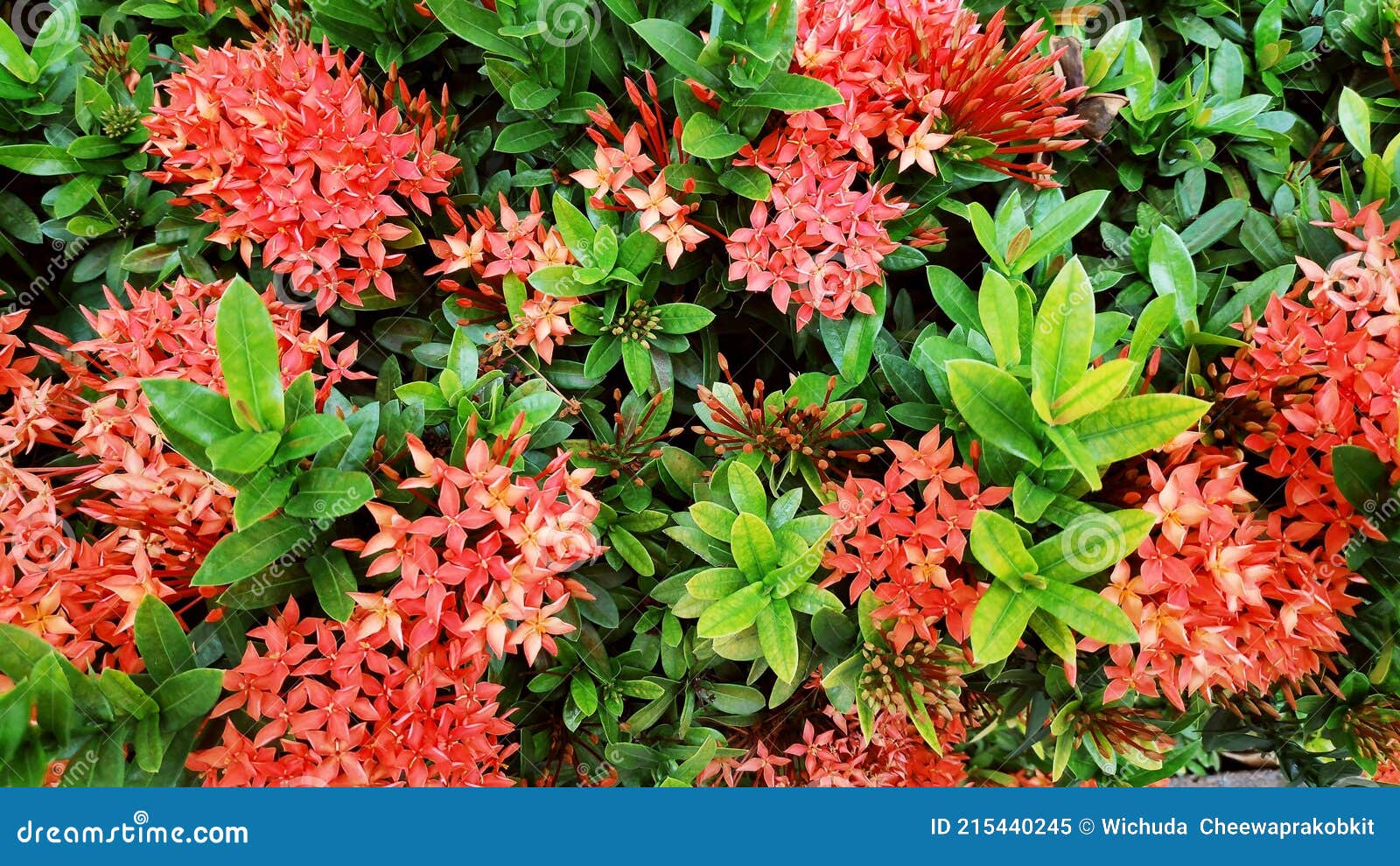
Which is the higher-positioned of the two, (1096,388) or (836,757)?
(1096,388)

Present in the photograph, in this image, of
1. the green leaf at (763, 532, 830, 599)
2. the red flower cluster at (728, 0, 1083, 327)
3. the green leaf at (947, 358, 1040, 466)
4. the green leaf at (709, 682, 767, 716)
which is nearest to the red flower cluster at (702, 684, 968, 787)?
the green leaf at (709, 682, 767, 716)

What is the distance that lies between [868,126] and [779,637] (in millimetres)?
979

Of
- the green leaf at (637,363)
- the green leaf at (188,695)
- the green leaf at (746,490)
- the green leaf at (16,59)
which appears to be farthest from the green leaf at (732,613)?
the green leaf at (16,59)

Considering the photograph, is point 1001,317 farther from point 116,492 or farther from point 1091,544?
point 116,492

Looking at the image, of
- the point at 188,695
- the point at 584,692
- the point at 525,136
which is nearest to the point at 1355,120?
the point at 525,136

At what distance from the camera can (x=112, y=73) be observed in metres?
1.85

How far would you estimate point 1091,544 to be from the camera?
4.37ft

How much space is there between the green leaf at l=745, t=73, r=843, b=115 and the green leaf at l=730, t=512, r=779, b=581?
0.73 m

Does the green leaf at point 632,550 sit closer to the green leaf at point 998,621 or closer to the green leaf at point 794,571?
the green leaf at point 794,571

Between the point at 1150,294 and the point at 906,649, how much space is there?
2.92 ft

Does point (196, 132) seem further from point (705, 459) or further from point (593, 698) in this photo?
point (593, 698)

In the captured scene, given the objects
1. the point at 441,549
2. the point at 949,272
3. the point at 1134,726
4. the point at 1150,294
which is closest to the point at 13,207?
the point at 441,549

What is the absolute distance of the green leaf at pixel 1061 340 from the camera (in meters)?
1.27

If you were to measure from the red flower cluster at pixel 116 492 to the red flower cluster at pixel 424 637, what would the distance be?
230 millimetres
